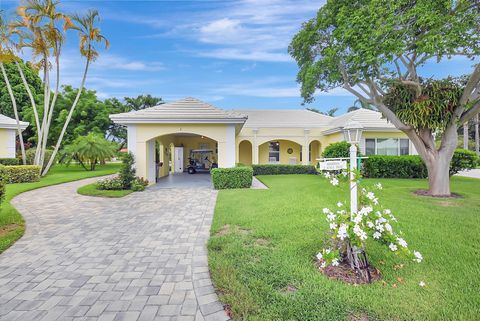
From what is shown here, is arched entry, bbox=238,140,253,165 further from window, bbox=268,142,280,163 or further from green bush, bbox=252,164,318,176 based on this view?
green bush, bbox=252,164,318,176

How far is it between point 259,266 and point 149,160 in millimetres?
10273

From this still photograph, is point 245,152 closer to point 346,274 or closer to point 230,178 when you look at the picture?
point 230,178

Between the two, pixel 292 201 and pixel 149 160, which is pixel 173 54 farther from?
pixel 292 201

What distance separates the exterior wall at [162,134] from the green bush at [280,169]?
6.30 meters

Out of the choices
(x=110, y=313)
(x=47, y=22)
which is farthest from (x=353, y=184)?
(x=47, y=22)

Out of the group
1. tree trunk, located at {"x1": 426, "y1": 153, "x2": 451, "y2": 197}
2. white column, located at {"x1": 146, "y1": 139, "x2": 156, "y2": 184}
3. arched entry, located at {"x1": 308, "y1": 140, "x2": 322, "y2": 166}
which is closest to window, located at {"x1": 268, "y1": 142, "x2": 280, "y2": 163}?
arched entry, located at {"x1": 308, "y1": 140, "x2": 322, "y2": 166}

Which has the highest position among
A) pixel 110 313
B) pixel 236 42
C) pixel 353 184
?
pixel 236 42

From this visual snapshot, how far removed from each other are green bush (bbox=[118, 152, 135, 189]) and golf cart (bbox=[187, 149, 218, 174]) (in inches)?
343

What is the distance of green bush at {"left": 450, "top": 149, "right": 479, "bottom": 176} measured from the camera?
13148 millimetres

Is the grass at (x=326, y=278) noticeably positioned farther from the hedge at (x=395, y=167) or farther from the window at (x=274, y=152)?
the window at (x=274, y=152)

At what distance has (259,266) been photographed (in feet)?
11.7

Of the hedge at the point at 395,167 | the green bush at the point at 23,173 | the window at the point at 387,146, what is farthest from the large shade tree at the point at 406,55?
the green bush at the point at 23,173

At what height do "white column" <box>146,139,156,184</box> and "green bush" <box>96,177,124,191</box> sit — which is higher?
"white column" <box>146,139,156,184</box>

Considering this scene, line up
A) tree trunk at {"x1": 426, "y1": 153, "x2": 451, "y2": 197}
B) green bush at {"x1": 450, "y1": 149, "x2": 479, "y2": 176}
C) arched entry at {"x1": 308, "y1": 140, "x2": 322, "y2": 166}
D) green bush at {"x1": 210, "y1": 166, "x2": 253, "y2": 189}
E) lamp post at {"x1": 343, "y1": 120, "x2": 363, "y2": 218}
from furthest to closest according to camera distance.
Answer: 1. arched entry at {"x1": 308, "y1": 140, "x2": 322, "y2": 166}
2. green bush at {"x1": 450, "y1": 149, "x2": 479, "y2": 176}
3. green bush at {"x1": 210, "y1": 166, "x2": 253, "y2": 189}
4. tree trunk at {"x1": 426, "y1": 153, "x2": 451, "y2": 197}
5. lamp post at {"x1": 343, "y1": 120, "x2": 363, "y2": 218}
